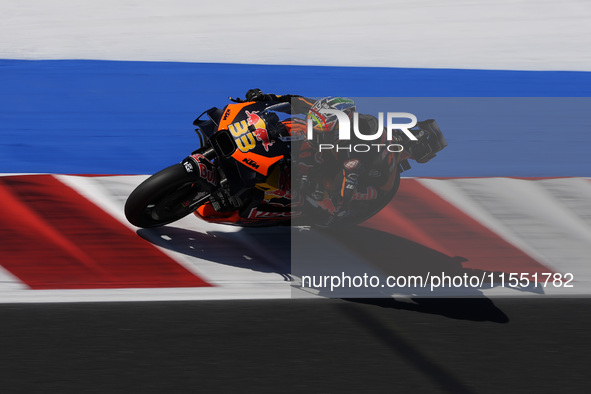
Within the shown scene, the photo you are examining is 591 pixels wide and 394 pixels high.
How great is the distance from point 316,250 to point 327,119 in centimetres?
109

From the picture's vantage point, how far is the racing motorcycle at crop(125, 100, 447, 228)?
18.3 ft

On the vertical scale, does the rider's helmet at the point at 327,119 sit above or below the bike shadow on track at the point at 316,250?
above

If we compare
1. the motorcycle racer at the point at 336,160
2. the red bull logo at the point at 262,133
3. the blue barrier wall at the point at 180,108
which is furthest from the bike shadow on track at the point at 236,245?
the blue barrier wall at the point at 180,108

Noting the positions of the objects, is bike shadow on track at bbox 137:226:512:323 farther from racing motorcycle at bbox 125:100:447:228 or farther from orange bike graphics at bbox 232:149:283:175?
orange bike graphics at bbox 232:149:283:175

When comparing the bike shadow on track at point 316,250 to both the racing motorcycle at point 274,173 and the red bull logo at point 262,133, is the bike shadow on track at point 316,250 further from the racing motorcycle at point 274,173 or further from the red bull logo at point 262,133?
the red bull logo at point 262,133

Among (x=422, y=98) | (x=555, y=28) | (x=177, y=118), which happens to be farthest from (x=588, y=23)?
(x=177, y=118)

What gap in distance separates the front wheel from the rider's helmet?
2.82 feet

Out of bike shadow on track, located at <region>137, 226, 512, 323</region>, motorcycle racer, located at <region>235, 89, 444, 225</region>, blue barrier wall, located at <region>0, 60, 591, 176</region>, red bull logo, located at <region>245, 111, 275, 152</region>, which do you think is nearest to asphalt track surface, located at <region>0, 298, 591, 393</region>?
bike shadow on track, located at <region>137, 226, 512, 323</region>

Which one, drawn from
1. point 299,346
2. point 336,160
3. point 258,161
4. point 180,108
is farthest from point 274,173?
point 180,108

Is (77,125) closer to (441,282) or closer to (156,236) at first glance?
(156,236)

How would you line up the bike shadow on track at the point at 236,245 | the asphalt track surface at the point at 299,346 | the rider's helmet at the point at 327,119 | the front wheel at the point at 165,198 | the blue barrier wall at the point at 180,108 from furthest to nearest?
1. the blue barrier wall at the point at 180,108
2. the bike shadow on track at the point at 236,245
3. the front wheel at the point at 165,198
4. the rider's helmet at the point at 327,119
5. the asphalt track surface at the point at 299,346

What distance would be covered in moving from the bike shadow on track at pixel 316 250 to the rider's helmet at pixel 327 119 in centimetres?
95

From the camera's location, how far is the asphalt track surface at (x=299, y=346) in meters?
4.41

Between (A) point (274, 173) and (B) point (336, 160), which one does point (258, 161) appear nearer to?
(A) point (274, 173)
